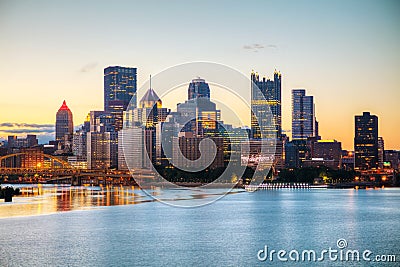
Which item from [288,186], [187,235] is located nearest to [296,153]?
[288,186]

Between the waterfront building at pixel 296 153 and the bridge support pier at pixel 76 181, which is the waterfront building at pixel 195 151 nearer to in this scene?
the bridge support pier at pixel 76 181

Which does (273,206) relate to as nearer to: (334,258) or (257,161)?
(334,258)

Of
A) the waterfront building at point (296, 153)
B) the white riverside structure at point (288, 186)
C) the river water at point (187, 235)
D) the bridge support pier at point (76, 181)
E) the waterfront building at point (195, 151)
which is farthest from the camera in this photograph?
the waterfront building at point (296, 153)

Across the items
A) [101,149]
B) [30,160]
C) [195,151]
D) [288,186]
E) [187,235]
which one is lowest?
[288,186]

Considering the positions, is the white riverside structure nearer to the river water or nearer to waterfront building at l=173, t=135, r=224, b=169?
waterfront building at l=173, t=135, r=224, b=169

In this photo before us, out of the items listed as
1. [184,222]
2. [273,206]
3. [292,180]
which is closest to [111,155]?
[292,180]

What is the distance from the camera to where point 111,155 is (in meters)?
148

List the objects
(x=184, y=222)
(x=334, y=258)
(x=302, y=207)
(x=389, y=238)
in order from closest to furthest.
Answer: (x=334, y=258)
(x=389, y=238)
(x=184, y=222)
(x=302, y=207)

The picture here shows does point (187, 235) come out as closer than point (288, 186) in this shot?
Yes

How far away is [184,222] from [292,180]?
210ft

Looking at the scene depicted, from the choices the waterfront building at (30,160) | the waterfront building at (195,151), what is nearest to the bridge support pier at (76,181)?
the waterfront building at (195,151)

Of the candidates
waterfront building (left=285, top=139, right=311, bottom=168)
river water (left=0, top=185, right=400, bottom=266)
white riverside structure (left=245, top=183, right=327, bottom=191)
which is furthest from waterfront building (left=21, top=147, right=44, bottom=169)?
river water (left=0, top=185, right=400, bottom=266)

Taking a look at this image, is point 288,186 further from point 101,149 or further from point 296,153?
point 101,149

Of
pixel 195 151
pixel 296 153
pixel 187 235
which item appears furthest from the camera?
pixel 296 153
